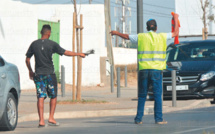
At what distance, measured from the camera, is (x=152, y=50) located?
1044cm

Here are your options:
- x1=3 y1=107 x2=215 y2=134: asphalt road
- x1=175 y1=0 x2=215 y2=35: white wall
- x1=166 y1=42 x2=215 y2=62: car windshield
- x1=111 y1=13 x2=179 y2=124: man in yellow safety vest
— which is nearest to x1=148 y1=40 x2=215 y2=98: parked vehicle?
x1=166 y1=42 x2=215 y2=62: car windshield

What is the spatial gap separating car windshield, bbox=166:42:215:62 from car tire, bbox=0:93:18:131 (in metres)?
6.82

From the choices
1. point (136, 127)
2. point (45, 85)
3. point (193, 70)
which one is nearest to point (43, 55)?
point (45, 85)

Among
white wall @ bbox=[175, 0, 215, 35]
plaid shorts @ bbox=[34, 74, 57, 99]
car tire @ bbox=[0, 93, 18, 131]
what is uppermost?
white wall @ bbox=[175, 0, 215, 35]

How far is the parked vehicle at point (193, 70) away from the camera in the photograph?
14.6m

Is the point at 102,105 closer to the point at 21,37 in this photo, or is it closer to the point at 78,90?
the point at 78,90

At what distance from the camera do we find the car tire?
31.1ft

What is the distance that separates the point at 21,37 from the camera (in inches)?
906

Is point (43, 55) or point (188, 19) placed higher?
point (188, 19)

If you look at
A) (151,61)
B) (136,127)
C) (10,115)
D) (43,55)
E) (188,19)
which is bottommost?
(136,127)

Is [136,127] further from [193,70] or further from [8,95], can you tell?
[193,70]

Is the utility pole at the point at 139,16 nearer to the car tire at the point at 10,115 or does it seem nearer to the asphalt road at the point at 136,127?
the asphalt road at the point at 136,127

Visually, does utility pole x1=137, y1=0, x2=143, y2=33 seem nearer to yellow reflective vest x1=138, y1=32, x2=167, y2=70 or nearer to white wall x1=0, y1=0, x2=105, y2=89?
yellow reflective vest x1=138, y1=32, x2=167, y2=70

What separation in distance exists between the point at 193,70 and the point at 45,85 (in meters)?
5.59
